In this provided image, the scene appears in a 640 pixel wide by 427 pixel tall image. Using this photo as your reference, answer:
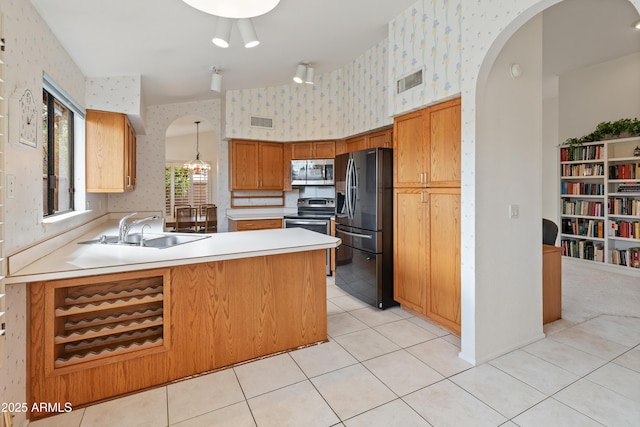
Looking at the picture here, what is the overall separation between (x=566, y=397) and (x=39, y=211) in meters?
3.37

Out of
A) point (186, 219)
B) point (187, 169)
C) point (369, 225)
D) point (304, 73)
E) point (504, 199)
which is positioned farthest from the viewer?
point (187, 169)

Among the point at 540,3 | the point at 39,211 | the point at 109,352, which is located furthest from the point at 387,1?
the point at 109,352

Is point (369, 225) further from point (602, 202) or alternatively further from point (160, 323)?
point (602, 202)

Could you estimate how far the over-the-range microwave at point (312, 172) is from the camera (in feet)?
16.3

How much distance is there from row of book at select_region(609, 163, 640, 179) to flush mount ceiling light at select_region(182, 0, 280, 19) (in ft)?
17.8

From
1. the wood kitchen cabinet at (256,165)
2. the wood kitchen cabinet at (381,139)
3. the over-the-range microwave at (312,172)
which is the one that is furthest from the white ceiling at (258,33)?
the over-the-range microwave at (312,172)

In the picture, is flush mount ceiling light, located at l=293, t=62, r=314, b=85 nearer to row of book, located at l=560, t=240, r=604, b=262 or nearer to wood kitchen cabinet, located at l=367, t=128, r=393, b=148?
wood kitchen cabinet, located at l=367, t=128, r=393, b=148

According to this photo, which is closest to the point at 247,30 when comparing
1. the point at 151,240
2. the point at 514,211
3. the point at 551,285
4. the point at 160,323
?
the point at 151,240

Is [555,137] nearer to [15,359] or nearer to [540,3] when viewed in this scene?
[540,3]

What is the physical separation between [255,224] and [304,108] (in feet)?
6.38

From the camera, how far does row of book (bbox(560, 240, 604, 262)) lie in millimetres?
4953

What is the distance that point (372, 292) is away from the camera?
134 inches

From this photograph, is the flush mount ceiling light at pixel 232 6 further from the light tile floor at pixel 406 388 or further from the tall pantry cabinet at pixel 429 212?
the light tile floor at pixel 406 388

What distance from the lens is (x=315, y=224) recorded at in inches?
187
